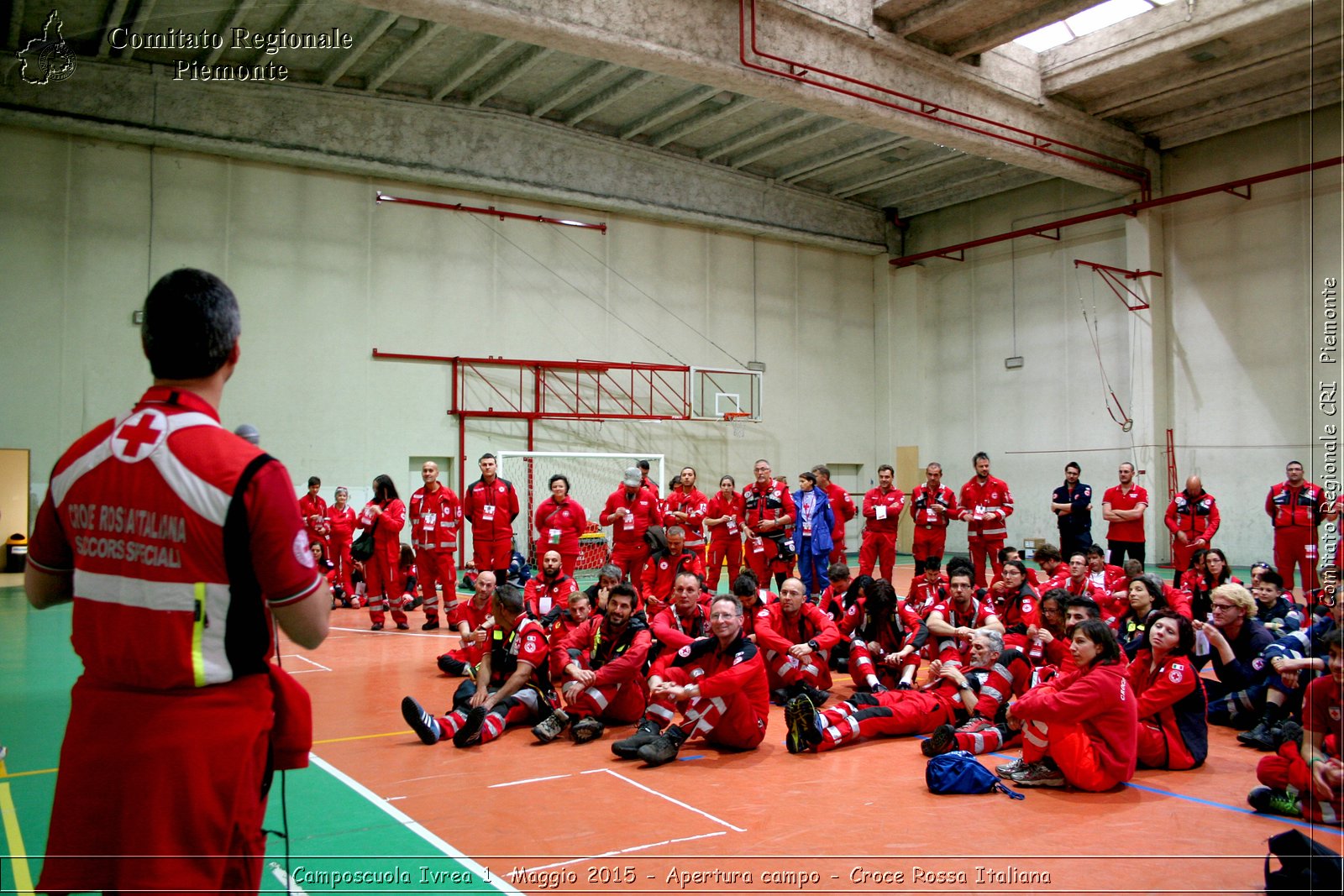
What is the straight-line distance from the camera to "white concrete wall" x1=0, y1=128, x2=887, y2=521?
1588 centimetres

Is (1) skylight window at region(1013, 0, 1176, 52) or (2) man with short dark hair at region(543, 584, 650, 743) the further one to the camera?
(1) skylight window at region(1013, 0, 1176, 52)

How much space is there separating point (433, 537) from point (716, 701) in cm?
692

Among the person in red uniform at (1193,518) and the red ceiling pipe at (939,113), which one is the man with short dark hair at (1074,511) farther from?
the red ceiling pipe at (939,113)

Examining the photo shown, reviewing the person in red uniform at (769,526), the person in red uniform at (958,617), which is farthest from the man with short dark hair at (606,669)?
the person in red uniform at (769,526)

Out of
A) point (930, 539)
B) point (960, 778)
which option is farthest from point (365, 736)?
point (930, 539)

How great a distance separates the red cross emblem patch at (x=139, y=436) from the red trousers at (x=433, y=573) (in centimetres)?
1072

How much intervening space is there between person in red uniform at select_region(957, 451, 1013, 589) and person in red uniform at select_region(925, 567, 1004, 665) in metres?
5.56

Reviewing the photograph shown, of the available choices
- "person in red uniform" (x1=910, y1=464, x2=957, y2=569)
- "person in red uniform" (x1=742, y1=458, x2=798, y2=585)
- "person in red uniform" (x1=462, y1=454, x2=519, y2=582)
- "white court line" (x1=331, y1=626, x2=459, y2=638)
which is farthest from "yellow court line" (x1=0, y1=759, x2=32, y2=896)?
"person in red uniform" (x1=910, y1=464, x2=957, y2=569)

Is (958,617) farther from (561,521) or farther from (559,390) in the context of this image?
(559,390)

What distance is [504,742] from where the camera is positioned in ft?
22.3

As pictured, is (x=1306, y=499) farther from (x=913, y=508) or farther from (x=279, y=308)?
(x=279, y=308)

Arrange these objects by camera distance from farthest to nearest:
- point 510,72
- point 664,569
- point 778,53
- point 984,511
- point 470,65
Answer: point 510,72 → point 470,65 → point 984,511 → point 778,53 → point 664,569

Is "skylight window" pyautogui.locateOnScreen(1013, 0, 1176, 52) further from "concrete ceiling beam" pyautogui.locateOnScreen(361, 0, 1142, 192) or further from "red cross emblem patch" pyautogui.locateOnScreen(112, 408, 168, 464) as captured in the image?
"red cross emblem patch" pyautogui.locateOnScreen(112, 408, 168, 464)

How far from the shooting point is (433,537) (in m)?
12.4
